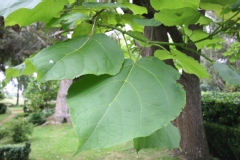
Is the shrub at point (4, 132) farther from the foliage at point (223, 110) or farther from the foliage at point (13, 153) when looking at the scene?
the foliage at point (223, 110)

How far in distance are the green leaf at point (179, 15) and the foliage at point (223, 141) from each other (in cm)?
475

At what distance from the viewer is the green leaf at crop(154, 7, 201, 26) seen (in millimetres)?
477

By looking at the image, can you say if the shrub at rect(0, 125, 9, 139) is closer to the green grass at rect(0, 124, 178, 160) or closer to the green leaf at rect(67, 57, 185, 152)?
the green grass at rect(0, 124, 178, 160)

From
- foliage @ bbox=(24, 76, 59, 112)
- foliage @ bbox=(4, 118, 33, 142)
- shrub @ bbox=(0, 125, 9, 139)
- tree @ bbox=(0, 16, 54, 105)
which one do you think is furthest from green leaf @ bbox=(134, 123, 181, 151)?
foliage @ bbox=(24, 76, 59, 112)

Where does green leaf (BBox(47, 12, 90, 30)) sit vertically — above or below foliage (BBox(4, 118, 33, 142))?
above

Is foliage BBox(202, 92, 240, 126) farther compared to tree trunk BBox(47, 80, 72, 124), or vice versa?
tree trunk BBox(47, 80, 72, 124)

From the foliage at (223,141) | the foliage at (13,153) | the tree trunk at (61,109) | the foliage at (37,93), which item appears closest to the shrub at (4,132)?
the tree trunk at (61,109)

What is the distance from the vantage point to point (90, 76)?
0.41 meters

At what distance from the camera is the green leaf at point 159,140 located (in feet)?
1.63

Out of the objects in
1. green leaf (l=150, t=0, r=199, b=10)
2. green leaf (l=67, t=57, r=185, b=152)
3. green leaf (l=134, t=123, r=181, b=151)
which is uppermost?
green leaf (l=150, t=0, r=199, b=10)

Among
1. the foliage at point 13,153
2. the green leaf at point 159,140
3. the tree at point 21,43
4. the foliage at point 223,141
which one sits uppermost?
the green leaf at point 159,140

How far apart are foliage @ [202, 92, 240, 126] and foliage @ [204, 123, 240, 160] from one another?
278 millimetres

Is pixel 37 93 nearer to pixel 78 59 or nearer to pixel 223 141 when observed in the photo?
pixel 223 141

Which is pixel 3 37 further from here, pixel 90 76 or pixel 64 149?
pixel 90 76
